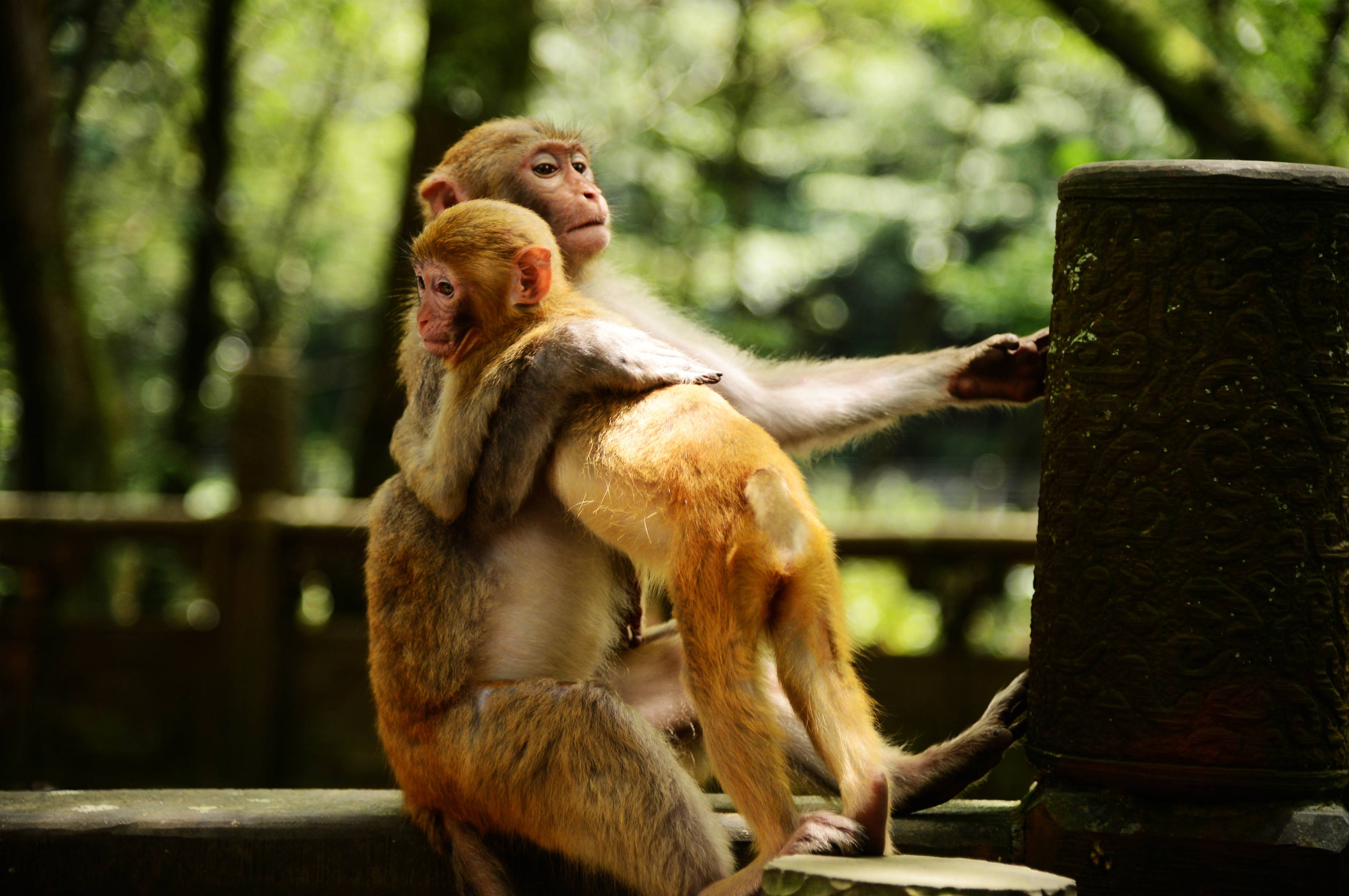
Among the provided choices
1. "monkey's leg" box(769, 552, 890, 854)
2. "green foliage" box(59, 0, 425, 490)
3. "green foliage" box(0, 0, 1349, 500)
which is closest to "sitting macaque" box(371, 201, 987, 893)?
"monkey's leg" box(769, 552, 890, 854)

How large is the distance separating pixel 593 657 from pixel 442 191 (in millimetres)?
1504

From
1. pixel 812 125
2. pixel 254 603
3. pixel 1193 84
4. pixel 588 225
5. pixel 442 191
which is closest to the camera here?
pixel 588 225

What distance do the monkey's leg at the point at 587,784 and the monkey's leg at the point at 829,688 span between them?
360 millimetres

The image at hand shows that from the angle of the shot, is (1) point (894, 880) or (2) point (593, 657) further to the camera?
(2) point (593, 657)

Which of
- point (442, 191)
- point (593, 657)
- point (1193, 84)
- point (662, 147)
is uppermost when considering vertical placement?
point (662, 147)

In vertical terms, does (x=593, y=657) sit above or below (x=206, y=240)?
below

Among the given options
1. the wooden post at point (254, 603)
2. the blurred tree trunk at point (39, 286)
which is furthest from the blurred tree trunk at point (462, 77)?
the blurred tree trunk at point (39, 286)

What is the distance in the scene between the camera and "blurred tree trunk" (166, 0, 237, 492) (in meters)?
12.0

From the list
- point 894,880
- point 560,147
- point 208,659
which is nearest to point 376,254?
point 208,659

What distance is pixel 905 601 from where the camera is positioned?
508 inches

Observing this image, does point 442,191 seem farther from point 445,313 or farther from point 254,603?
point 254,603

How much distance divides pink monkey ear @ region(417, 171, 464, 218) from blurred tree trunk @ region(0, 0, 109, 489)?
6.16 m

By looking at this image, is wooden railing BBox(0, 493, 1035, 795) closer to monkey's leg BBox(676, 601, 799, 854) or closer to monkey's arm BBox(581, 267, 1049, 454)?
monkey's arm BBox(581, 267, 1049, 454)

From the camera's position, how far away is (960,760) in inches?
135
